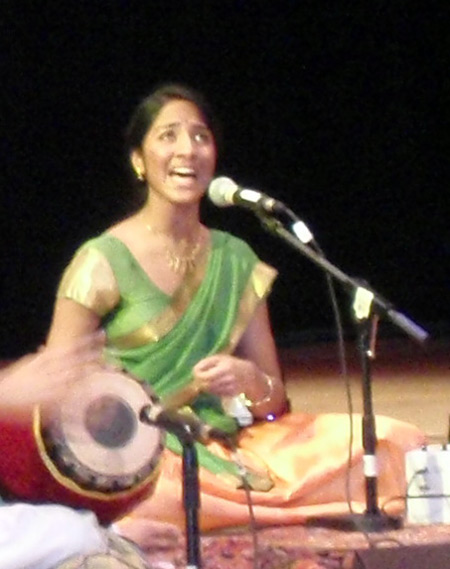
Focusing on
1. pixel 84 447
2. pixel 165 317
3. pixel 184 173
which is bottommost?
pixel 84 447

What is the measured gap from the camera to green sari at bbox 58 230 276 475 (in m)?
3.38

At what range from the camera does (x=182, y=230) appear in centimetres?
355

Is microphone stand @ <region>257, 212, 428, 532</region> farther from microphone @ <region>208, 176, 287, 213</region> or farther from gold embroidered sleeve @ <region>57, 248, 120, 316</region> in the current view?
gold embroidered sleeve @ <region>57, 248, 120, 316</region>

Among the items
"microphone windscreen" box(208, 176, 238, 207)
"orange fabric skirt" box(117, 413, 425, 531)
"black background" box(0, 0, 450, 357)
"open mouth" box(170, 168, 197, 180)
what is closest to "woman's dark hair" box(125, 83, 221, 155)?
"open mouth" box(170, 168, 197, 180)

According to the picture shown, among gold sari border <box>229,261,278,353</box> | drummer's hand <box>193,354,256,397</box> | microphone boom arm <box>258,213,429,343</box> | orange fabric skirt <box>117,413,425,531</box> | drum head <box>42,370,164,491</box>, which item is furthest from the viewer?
gold sari border <box>229,261,278,353</box>

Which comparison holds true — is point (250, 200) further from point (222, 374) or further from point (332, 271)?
point (222, 374)

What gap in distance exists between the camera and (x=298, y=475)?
3.41m

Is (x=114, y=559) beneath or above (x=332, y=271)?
beneath

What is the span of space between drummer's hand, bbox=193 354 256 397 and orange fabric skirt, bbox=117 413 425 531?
246 mm

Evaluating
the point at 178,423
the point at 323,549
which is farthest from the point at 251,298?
the point at 178,423

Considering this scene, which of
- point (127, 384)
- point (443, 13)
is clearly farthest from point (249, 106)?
point (127, 384)

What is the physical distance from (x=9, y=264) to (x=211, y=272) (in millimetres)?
1963

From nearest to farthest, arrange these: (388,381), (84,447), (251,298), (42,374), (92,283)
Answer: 1. (42,374)
2. (84,447)
3. (92,283)
4. (251,298)
5. (388,381)

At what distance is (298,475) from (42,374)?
1602 mm
